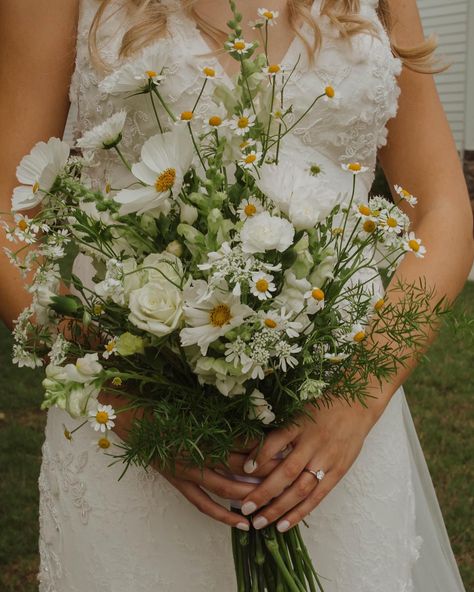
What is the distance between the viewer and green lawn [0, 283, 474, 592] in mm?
4949

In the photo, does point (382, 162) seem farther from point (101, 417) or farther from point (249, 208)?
point (101, 417)

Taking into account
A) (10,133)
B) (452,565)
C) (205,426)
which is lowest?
(452,565)

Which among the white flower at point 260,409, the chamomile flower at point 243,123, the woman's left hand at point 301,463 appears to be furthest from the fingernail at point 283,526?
the chamomile flower at point 243,123

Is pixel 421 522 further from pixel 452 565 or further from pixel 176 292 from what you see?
pixel 176 292

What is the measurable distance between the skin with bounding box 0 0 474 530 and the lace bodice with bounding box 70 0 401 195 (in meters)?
0.06

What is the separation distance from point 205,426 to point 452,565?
2025mm

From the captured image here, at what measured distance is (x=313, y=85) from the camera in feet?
7.55

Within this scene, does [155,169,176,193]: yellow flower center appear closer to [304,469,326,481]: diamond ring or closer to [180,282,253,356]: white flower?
[180,282,253,356]: white flower

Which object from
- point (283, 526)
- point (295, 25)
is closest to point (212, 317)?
point (283, 526)

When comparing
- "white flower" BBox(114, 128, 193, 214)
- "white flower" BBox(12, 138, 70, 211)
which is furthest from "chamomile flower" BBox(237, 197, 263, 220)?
"white flower" BBox(12, 138, 70, 211)

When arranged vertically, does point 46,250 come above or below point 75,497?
above

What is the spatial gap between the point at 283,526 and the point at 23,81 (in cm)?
124

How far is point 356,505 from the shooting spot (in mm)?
2268

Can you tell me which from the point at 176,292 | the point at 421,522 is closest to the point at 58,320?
the point at 176,292
